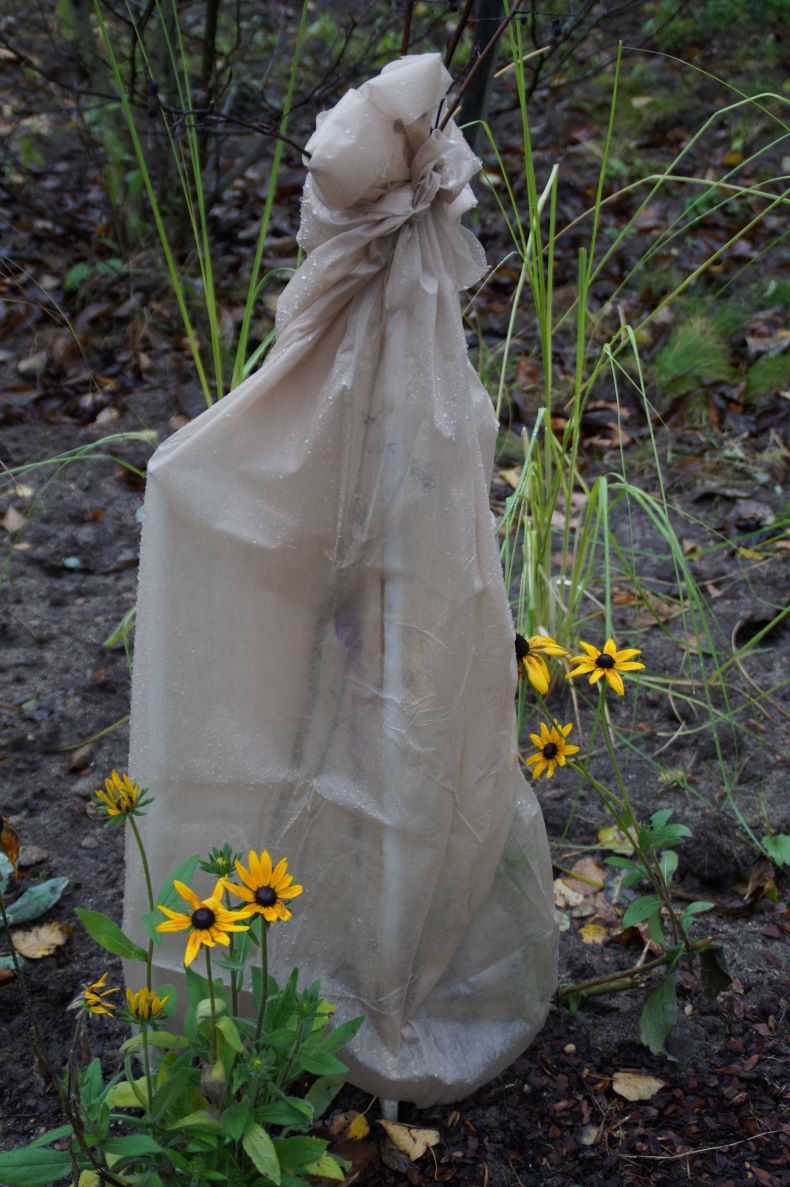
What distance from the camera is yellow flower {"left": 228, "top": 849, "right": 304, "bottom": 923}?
3.59 feet

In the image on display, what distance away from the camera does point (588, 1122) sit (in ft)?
4.94

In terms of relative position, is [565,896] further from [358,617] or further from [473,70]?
[473,70]

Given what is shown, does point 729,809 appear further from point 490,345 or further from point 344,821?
point 490,345

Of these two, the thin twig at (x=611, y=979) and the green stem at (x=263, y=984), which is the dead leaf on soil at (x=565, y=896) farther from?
the green stem at (x=263, y=984)

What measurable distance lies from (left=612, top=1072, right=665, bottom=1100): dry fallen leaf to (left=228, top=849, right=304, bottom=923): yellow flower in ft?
2.29

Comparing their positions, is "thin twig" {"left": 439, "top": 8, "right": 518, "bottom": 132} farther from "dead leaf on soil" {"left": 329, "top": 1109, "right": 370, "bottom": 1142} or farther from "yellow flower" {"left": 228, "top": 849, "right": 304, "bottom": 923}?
"dead leaf on soil" {"left": 329, "top": 1109, "right": 370, "bottom": 1142}

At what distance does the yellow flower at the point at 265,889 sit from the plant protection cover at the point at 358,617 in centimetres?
24

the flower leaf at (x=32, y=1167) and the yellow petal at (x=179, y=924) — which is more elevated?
the yellow petal at (x=179, y=924)

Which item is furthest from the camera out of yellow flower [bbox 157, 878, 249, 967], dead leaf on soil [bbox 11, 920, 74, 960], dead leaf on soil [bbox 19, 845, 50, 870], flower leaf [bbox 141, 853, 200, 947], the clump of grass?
the clump of grass

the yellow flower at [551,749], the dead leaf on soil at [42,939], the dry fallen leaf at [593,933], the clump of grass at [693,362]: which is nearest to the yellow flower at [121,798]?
the yellow flower at [551,749]

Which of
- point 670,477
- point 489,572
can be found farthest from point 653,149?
point 489,572

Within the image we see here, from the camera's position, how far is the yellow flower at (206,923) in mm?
1065

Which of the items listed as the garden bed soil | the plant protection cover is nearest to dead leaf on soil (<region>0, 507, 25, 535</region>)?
the garden bed soil

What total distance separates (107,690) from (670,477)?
5.25 feet
